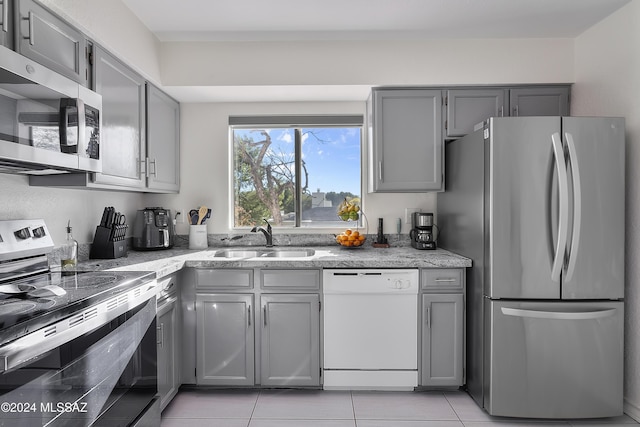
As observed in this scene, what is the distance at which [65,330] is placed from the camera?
1316mm

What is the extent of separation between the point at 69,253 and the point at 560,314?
2.73 meters

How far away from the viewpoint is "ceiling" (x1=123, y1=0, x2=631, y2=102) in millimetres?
2332

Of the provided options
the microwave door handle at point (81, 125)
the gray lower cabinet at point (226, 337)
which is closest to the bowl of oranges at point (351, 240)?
the gray lower cabinet at point (226, 337)

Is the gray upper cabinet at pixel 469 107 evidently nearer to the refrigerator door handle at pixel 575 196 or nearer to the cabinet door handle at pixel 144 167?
the refrigerator door handle at pixel 575 196

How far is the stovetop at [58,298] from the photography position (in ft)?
3.87

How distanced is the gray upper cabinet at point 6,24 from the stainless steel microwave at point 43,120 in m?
0.14

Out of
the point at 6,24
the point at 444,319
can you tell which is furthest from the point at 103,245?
the point at 444,319

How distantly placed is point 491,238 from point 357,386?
1.25 meters

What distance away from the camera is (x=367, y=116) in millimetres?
3213

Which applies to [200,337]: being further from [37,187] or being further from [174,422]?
[37,187]

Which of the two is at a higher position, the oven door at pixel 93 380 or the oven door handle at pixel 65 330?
the oven door handle at pixel 65 330

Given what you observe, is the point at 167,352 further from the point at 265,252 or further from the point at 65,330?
the point at 65,330

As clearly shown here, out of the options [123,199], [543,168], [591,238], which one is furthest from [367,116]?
[123,199]

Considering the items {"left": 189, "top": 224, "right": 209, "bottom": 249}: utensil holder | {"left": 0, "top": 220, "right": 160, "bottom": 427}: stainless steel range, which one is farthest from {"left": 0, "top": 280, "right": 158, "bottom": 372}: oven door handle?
{"left": 189, "top": 224, "right": 209, "bottom": 249}: utensil holder
